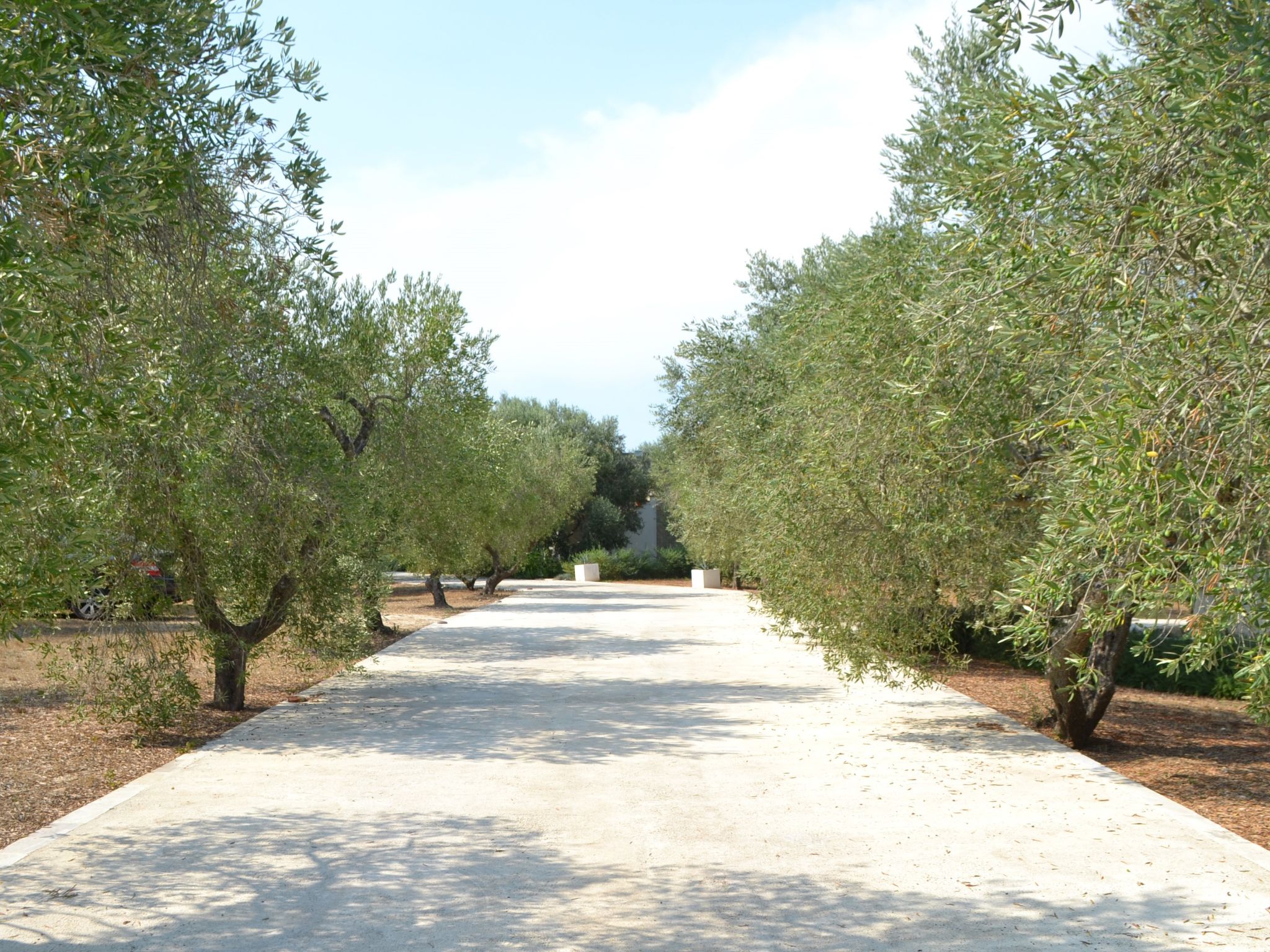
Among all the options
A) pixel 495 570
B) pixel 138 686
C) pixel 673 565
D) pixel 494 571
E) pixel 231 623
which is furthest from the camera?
pixel 673 565

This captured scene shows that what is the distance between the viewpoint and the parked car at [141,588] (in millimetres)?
9500

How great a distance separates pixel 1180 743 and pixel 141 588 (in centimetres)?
987

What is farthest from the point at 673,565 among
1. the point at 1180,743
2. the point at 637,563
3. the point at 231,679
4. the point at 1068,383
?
the point at 1068,383

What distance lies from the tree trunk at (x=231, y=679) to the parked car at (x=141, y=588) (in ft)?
5.24

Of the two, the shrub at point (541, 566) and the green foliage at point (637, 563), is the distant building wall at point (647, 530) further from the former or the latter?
the shrub at point (541, 566)

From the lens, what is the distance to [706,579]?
3934cm

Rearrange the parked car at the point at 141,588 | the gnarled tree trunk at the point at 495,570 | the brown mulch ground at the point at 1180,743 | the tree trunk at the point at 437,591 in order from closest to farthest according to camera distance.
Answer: the brown mulch ground at the point at 1180,743
the parked car at the point at 141,588
the tree trunk at the point at 437,591
the gnarled tree trunk at the point at 495,570

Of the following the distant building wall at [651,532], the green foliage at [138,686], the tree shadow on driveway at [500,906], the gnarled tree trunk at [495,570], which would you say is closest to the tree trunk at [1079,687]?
the tree shadow on driveway at [500,906]

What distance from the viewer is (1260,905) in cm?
543

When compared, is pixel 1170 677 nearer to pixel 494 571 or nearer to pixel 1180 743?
pixel 1180 743

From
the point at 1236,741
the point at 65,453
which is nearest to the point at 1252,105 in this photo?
the point at 65,453

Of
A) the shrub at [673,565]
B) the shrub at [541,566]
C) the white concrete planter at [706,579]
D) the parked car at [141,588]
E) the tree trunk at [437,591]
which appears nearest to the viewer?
the parked car at [141,588]

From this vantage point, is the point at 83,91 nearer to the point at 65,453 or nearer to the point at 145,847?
the point at 65,453

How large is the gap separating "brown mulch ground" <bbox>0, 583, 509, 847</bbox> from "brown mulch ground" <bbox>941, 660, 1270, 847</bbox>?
7816 mm
